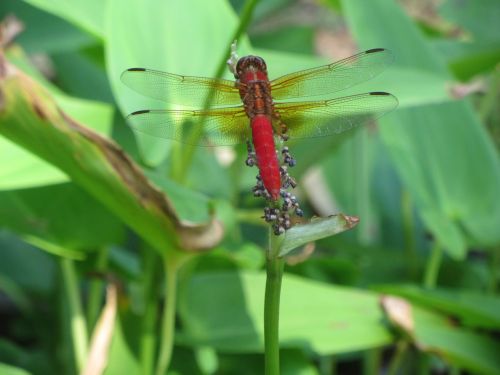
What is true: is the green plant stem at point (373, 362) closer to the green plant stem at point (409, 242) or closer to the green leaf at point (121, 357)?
the green plant stem at point (409, 242)

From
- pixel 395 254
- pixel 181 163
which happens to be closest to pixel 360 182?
pixel 395 254

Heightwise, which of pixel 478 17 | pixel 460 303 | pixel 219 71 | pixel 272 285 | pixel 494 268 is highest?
pixel 478 17

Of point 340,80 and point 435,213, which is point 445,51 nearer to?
point 435,213

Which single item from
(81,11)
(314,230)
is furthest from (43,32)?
(314,230)

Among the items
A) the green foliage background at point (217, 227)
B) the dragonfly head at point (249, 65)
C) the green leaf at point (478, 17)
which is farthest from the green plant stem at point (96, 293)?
the green leaf at point (478, 17)

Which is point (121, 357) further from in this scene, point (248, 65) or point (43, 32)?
point (43, 32)

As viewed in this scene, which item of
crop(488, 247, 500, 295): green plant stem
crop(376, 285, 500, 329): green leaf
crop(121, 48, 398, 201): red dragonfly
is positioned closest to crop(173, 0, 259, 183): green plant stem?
crop(121, 48, 398, 201): red dragonfly
